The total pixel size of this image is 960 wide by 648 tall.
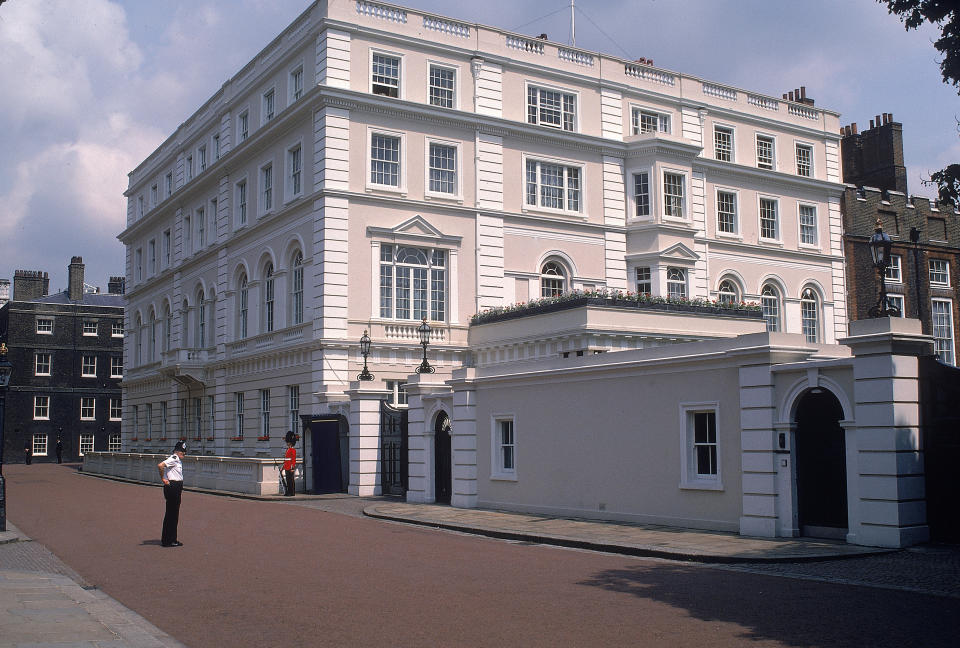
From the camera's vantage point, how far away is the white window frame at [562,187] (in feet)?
118

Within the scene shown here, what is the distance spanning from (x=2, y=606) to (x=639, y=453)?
1162cm

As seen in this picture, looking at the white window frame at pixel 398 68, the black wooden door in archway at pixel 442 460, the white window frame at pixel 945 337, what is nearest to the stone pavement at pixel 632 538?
the black wooden door in archway at pixel 442 460

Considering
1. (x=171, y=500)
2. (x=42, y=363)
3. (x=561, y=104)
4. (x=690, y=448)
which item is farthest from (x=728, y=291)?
(x=42, y=363)

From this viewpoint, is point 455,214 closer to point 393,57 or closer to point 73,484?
point 393,57

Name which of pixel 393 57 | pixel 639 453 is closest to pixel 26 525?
pixel 639 453

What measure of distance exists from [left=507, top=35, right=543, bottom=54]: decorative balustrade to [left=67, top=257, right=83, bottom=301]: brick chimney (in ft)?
164

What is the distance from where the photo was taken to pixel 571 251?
3669cm

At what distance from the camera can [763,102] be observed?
43.2m

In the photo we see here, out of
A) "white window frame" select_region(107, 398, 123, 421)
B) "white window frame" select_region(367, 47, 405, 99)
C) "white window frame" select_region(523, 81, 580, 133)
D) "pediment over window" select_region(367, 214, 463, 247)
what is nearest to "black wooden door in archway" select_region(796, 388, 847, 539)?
"pediment over window" select_region(367, 214, 463, 247)

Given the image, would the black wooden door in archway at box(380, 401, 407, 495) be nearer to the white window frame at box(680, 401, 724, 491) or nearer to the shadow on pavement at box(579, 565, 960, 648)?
the white window frame at box(680, 401, 724, 491)

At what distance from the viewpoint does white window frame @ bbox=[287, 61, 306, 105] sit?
34656 millimetres

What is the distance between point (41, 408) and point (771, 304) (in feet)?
172

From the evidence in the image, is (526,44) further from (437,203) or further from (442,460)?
(442,460)

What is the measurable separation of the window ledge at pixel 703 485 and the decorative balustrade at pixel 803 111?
104ft
